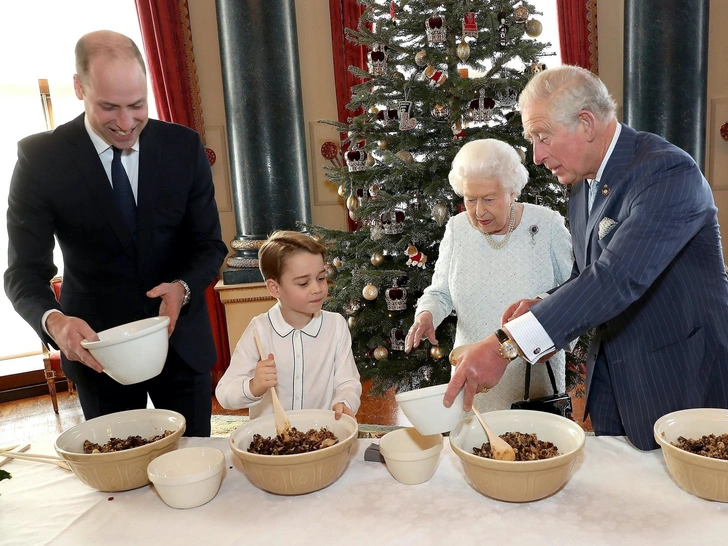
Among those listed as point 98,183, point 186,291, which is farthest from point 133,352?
point 98,183

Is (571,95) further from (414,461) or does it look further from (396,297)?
(396,297)

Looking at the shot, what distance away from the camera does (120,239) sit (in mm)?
1911

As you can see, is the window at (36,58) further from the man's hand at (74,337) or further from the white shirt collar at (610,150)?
the white shirt collar at (610,150)

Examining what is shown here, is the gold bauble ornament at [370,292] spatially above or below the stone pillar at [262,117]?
below

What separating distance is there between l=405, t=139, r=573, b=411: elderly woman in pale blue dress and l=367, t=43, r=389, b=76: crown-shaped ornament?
1333 millimetres

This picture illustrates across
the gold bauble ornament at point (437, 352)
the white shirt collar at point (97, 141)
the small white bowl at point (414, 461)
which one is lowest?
the gold bauble ornament at point (437, 352)

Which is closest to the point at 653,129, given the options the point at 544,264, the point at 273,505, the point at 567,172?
the point at 544,264

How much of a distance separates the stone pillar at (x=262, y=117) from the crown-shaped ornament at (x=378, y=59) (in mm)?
1424

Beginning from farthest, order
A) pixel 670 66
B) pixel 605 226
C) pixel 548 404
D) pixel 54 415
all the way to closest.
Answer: pixel 670 66 < pixel 54 415 < pixel 548 404 < pixel 605 226

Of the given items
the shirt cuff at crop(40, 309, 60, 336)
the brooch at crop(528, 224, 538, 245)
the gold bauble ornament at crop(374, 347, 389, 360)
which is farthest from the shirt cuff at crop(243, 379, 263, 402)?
the gold bauble ornament at crop(374, 347, 389, 360)

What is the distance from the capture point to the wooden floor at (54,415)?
4.31 meters

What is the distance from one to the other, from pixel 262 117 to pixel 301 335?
3223 mm

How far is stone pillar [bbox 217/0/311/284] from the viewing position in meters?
4.79

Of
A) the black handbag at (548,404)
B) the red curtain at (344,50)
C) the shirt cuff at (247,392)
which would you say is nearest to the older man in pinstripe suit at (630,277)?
the black handbag at (548,404)
